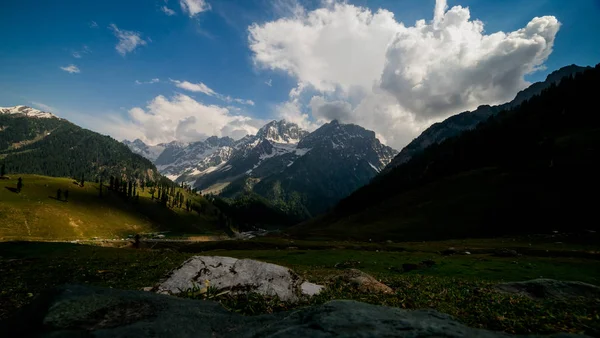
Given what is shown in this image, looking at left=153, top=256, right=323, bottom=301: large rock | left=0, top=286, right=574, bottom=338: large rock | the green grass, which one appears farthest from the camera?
left=153, top=256, right=323, bottom=301: large rock

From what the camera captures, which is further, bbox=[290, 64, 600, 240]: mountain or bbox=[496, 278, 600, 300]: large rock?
bbox=[290, 64, 600, 240]: mountain

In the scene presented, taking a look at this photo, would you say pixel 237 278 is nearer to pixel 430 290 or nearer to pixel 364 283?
pixel 364 283

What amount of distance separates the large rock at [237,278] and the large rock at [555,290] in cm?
1276

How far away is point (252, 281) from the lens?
1688cm

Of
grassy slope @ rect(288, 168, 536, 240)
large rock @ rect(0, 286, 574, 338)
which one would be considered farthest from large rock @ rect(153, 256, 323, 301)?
grassy slope @ rect(288, 168, 536, 240)

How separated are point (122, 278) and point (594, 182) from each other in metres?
Answer: 146

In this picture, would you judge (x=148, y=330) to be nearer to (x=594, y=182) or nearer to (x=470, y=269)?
(x=470, y=269)

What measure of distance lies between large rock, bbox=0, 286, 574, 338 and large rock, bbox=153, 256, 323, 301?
8028 millimetres

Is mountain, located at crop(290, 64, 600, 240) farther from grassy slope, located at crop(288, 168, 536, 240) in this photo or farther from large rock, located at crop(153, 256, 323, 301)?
large rock, located at crop(153, 256, 323, 301)

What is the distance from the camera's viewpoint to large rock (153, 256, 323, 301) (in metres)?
16.0

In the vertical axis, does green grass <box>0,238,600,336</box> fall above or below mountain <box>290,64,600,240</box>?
below

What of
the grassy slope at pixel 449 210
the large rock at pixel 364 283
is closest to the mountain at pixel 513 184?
the grassy slope at pixel 449 210

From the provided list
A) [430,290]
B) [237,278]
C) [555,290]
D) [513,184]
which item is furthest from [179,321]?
[513,184]

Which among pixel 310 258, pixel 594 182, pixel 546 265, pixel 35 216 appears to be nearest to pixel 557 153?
pixel 594 182
